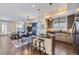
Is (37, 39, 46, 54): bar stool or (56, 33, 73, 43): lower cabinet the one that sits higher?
(56, 33, 73, 43): lower cabinet

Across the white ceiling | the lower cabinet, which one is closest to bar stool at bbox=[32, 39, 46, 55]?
the lower cabinet

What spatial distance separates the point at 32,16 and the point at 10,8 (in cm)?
49

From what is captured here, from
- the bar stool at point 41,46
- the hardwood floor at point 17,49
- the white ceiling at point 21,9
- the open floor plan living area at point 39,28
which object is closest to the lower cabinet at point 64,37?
the open floor plan living area at point 39,28

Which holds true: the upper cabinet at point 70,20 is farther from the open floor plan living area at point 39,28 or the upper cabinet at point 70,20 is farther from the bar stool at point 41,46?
the bar stool at point 41,46

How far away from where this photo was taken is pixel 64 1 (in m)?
2.53

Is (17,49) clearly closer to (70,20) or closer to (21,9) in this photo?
(21,9)

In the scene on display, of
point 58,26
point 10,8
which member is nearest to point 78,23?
point 58,26

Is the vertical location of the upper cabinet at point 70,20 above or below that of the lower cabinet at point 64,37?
above

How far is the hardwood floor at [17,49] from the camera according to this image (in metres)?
2.49

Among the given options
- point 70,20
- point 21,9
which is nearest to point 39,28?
point 21,9

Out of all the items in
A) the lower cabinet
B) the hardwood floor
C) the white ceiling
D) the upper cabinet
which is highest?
the white ceiling

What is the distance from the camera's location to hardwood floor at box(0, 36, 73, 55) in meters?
2.49

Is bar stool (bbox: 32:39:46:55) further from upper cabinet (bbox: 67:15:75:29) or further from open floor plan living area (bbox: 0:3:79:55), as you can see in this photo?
upper cabinet (bbox: 67:15:75:29)
